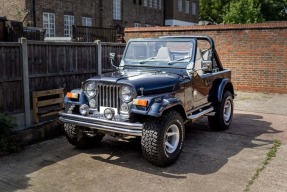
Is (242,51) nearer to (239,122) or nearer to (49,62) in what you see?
(239,122)

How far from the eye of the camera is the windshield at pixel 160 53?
6145 millimetres

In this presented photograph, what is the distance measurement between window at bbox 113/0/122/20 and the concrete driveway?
2107cm

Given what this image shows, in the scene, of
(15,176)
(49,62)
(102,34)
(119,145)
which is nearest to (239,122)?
(119,145)

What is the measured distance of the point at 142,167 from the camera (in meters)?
5.01

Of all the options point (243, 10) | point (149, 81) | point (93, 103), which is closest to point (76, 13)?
point (243, 10)

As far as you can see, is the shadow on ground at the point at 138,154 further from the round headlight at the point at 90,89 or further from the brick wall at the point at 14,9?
the brick wall at the point at 14,9

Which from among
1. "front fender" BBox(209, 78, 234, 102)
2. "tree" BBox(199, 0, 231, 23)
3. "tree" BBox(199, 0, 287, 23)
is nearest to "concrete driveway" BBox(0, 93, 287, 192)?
"front fender" BBox(209, 78, 234, 102)

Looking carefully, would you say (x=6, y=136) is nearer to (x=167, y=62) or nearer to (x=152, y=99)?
(x=152, y=99)

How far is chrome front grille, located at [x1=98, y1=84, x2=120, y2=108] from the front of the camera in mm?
5014

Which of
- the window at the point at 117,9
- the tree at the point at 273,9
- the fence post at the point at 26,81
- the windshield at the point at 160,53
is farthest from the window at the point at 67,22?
the tree at the point at 273,9

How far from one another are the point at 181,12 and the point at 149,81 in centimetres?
3266

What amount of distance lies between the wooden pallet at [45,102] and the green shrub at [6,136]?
3.34 ft

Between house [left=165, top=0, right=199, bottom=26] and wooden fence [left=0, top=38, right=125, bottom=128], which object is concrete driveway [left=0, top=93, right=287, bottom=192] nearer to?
wooden fence [left=0, top=38, right=125, bottom=128]

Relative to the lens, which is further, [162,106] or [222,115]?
[222,115]
